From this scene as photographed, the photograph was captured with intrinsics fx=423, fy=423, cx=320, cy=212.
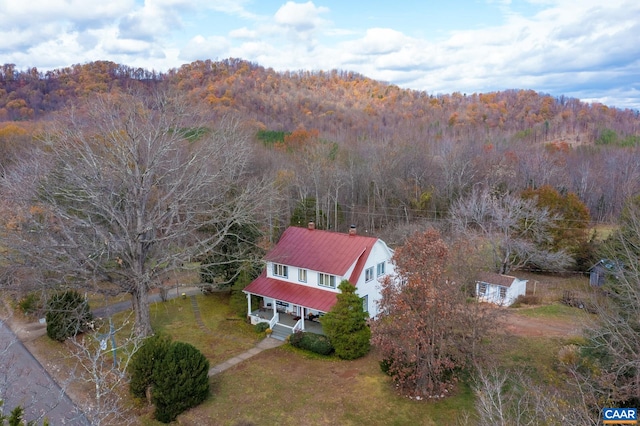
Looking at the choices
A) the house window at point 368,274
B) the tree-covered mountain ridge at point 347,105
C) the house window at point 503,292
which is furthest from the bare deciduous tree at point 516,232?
the tree-covered mountain ridge at point 347,105

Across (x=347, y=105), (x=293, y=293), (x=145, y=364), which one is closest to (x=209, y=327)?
(x=293, y=293)

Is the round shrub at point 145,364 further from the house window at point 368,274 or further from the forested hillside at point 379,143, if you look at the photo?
the forested hillside at point 379,143

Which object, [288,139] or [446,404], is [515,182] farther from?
[446,404]

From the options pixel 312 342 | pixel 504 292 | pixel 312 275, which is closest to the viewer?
pixel 312 342

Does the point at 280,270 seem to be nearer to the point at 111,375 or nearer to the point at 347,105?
the point at 111,375

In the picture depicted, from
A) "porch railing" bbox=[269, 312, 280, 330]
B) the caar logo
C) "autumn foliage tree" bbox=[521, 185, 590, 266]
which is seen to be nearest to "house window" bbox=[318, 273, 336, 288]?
"porch railing" bbox=[269, 312, 280, 330]

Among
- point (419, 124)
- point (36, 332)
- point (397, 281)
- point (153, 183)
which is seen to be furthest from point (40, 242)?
point (419, 124)
